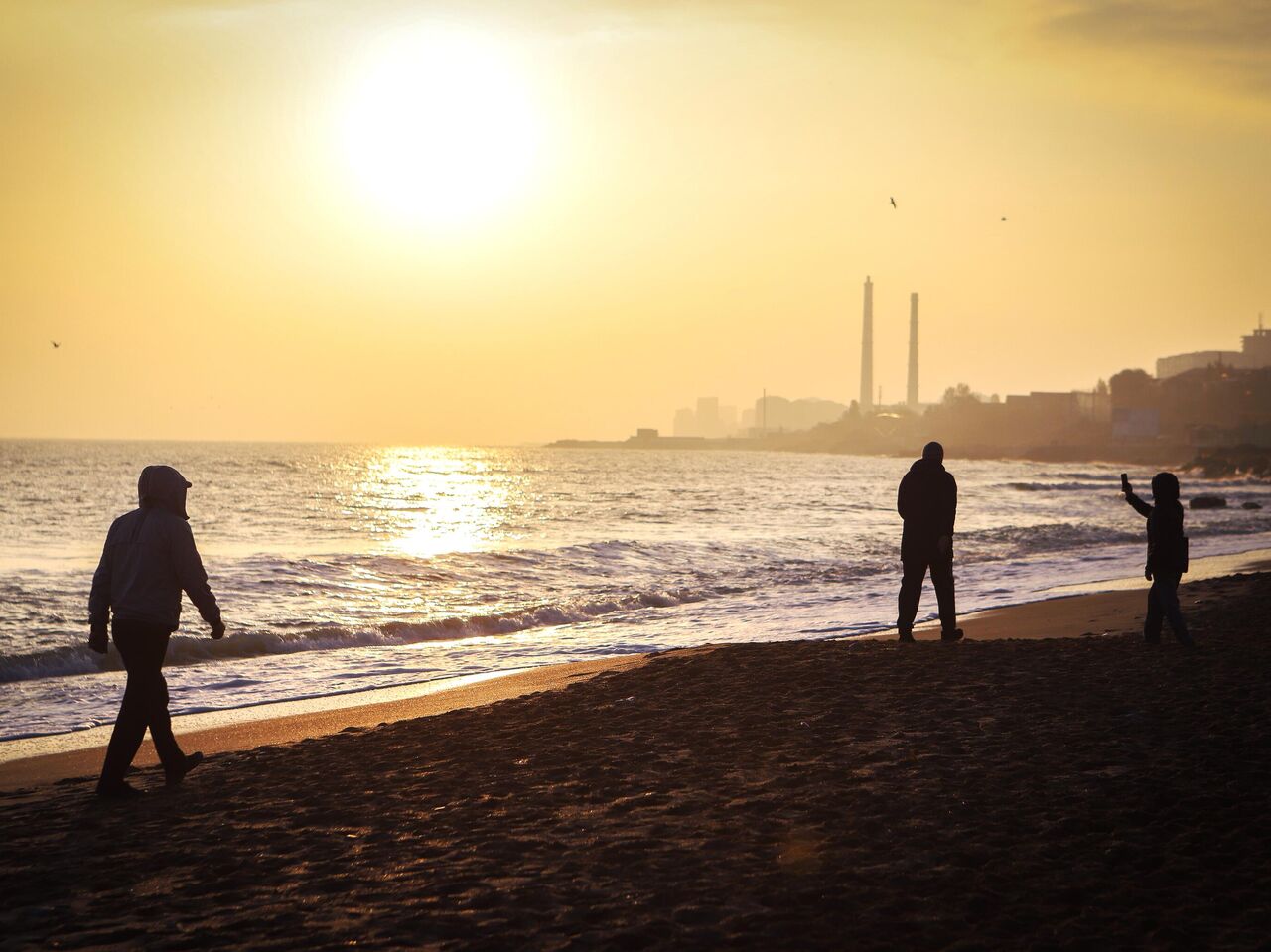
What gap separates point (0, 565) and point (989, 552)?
2380 cm

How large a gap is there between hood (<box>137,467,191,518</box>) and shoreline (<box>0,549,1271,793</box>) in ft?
7.04

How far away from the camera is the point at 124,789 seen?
7223mm

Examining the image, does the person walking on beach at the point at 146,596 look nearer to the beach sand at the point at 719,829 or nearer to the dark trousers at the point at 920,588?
the beach sand at the point at 719,829

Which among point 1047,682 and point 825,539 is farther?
point 825,539

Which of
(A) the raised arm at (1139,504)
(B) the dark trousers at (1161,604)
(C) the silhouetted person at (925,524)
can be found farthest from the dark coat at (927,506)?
(B) the dark trousers at (1161,604)

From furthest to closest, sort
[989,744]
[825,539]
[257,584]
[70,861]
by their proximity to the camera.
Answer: [825,539] < [257,584] < [989,744] < [70,861]

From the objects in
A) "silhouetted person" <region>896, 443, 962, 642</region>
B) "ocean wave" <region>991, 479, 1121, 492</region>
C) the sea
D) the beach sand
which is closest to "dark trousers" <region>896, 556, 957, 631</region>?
"silhouetted person" <region>896, 443, 962, 642</region>

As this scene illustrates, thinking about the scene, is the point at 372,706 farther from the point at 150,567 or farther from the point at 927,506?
the point at 927,506

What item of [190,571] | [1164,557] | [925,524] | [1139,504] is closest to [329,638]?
[925,524]

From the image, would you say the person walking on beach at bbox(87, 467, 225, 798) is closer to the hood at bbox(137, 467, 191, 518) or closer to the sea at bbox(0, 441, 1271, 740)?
the hood at bbox(137, 467, 191, 518)

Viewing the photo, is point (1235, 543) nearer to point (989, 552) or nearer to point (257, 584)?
point (989, 552)

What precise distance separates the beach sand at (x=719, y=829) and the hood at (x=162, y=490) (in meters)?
1.86

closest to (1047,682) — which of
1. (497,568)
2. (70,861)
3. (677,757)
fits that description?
(677,757)

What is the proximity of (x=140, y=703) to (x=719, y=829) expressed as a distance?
4061 millimetres
